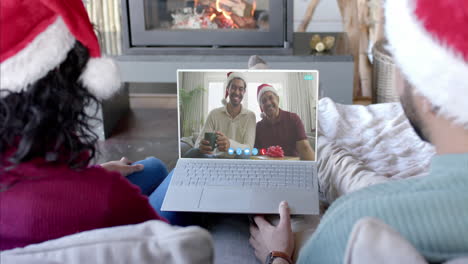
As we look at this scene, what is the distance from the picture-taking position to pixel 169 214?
1281 millimetres

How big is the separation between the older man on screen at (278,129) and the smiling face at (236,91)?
0.05 meters

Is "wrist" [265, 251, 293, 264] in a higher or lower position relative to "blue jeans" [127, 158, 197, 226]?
lower

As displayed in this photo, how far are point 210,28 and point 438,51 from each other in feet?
8.28

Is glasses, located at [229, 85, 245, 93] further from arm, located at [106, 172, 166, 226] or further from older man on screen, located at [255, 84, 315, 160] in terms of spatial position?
arm, located at [106, 172, 166, 226]

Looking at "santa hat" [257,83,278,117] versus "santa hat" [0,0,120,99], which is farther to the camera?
"santa hat" [257,83,278,117]

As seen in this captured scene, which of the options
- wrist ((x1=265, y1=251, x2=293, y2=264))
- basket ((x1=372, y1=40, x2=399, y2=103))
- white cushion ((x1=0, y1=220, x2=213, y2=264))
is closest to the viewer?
white cushion ((x1=0, y1=220, x2=213, y2=264))

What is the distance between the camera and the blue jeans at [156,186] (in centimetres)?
130

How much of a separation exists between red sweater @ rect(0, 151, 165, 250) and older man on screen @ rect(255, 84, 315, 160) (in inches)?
25.9

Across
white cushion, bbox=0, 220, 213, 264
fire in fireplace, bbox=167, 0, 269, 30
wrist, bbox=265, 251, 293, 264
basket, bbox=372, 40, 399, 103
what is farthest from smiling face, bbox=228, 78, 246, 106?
basket, bbox=372, 40, 399, 103

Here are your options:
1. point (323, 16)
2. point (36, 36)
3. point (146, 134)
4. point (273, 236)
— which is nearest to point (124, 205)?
point (36, 36)

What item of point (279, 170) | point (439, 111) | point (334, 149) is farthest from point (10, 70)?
point (334, 149)

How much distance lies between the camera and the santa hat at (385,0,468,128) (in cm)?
72

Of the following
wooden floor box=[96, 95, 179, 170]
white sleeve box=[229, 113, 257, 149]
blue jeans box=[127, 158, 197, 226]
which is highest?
white sleeve box=[229, 113, 257, 149]

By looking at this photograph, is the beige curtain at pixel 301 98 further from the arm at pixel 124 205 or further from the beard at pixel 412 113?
the arm at pixel 124 205
